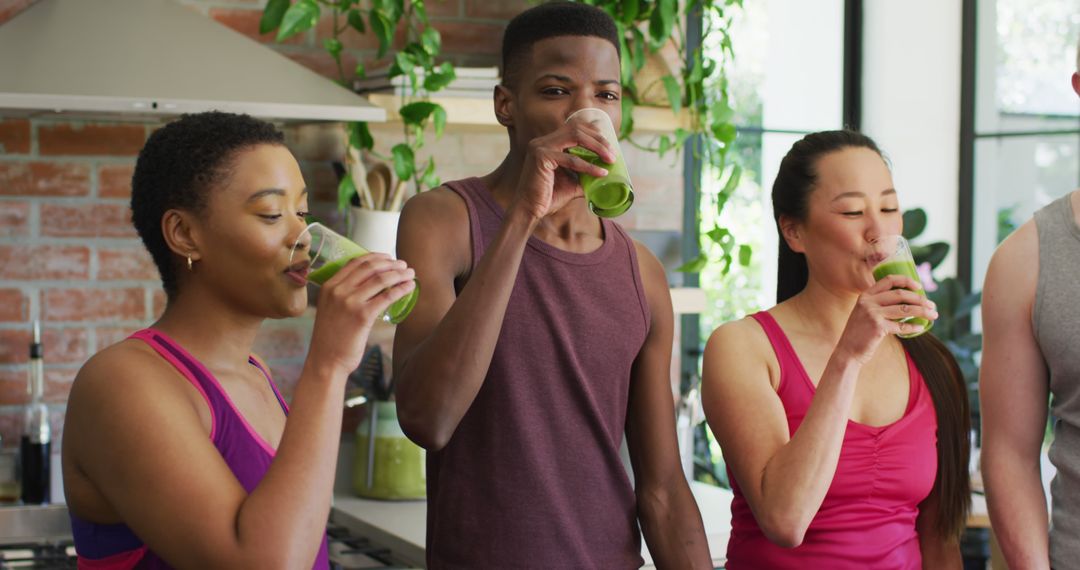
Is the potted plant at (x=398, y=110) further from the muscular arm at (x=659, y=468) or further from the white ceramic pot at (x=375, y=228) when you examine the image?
the muscular arm at (x=659, y=468)

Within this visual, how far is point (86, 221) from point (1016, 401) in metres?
1.99

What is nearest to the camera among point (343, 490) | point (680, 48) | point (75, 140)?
point (75, 140)

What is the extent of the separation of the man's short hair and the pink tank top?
0.49m

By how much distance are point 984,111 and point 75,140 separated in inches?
129

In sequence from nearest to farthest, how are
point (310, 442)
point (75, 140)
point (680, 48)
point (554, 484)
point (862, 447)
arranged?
1. point (310, 442)
2. point (554, 484)
3. point (862, 447)
4. point (75, 140)
5. point (680, 48)

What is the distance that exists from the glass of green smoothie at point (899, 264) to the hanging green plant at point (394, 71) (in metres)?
1.34

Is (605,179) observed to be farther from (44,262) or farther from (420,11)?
(44,262)

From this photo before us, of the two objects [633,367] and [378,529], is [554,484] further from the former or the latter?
[378,529]

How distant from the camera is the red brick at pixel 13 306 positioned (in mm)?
2680

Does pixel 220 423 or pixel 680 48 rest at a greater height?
pixel 680 48

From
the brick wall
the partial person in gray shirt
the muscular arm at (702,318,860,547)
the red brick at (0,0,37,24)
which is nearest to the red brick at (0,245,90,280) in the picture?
the brick wall

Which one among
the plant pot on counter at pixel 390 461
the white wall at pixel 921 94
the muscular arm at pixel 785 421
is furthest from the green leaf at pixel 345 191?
the white wall at pixel 921 94

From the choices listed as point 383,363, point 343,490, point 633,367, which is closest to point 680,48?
point 383,363

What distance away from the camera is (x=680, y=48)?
3188mm
